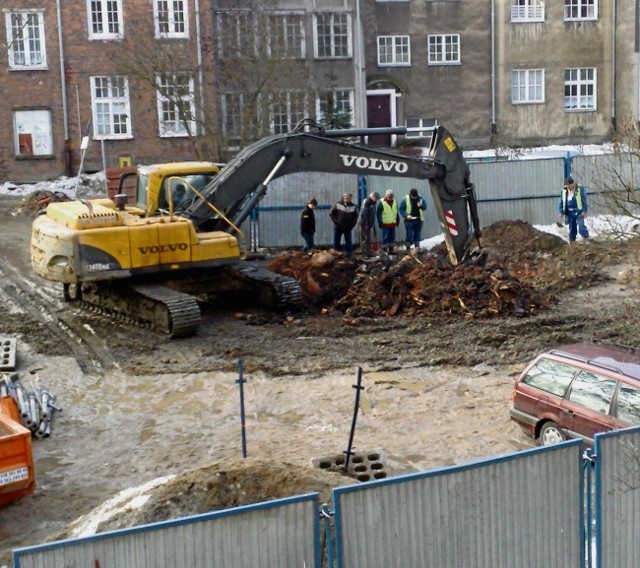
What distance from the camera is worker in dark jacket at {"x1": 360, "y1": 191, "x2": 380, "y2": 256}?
24.3m

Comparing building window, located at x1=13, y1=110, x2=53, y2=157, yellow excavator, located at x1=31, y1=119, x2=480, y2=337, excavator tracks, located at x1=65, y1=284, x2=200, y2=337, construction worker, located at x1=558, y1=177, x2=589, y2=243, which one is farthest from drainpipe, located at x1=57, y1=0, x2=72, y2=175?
construction worker, located at x1=558, y1=177, x2=589, y2=243

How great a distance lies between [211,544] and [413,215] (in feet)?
57.4

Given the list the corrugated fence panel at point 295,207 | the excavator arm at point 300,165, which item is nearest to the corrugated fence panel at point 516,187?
the corrugated fence panel at point 295,207

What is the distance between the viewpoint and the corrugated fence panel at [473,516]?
318 inches

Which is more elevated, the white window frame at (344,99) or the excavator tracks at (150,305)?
the white window frame at (344,99)

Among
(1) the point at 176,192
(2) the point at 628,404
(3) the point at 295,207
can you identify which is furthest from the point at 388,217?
(2) the point at 628,404

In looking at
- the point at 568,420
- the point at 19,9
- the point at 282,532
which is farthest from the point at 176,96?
the point at 282,532

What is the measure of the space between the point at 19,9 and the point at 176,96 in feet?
22.6

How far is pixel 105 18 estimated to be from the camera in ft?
116

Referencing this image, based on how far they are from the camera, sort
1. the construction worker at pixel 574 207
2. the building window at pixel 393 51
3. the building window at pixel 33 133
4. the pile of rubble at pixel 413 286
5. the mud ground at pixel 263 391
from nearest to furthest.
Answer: the mud ground at pixel 263 391, the pile of rubble at pixel 413 286, the construction worker at pixel 574 207, the building window at pixel 33 133, the building window at pixel 393 51

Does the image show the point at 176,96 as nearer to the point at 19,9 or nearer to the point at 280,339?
the point at 19,9

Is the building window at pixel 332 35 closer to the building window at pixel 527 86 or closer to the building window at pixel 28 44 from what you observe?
the building window at pixel 527 86

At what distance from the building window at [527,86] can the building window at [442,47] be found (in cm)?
240

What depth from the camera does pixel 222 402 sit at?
14.8 metres
